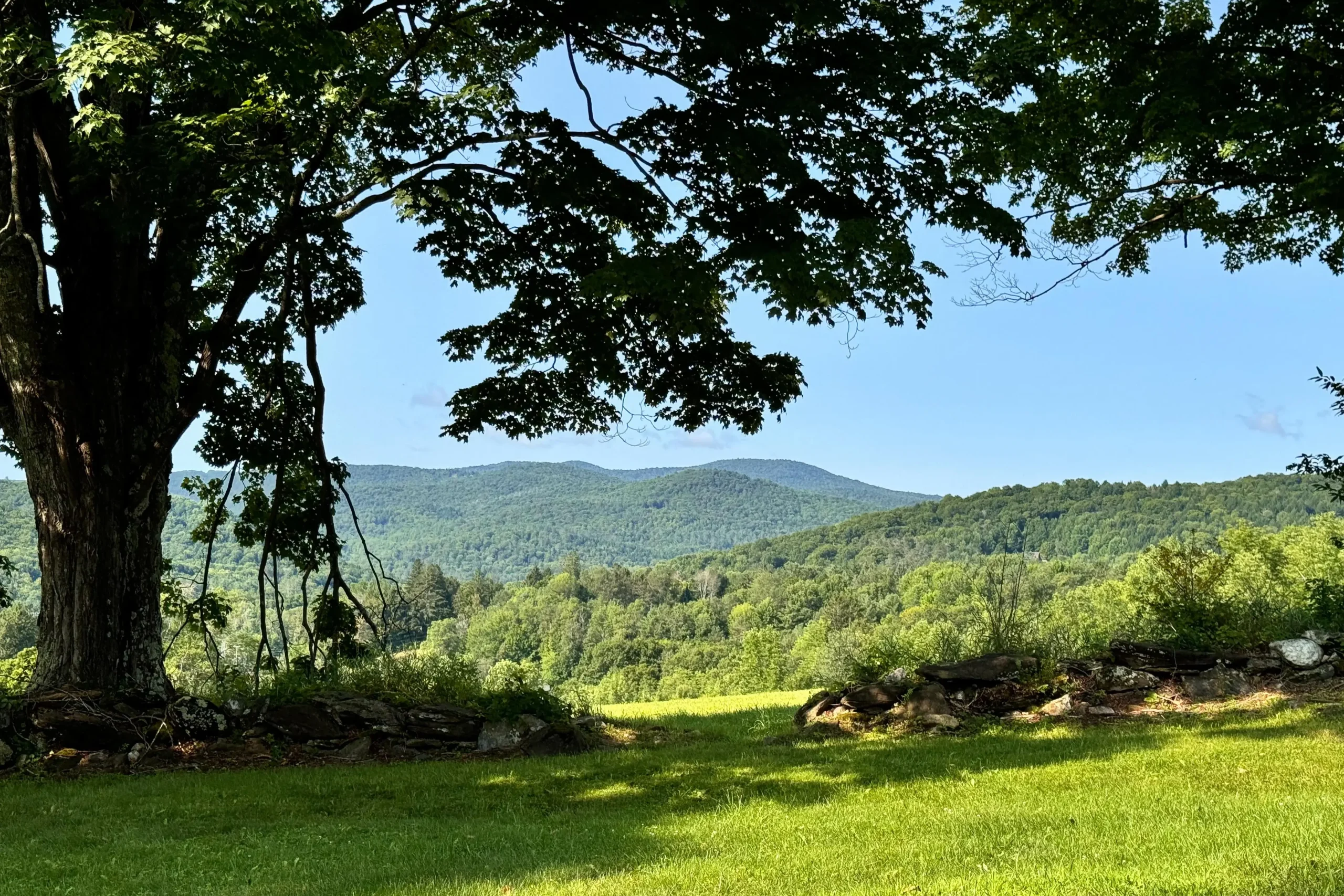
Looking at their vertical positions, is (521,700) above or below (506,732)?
above

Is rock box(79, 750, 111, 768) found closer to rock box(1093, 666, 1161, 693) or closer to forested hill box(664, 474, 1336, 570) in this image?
rock box(1093, 666, 1161, 693)

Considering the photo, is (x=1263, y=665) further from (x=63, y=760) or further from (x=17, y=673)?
(x=17, y=673)

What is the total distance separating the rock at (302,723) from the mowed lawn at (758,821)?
1.22 m

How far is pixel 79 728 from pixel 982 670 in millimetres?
9995

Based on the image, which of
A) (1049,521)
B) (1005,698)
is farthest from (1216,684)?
(1049,521)

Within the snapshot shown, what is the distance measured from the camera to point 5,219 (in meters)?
11.5

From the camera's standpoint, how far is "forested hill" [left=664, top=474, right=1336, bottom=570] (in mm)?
101938

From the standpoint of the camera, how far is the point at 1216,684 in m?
12.1

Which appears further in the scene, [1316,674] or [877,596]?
[877,596]

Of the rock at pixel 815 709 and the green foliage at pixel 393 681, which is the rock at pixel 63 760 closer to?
the green foliage at pixel 393 681

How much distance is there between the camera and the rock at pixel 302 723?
1127 cm

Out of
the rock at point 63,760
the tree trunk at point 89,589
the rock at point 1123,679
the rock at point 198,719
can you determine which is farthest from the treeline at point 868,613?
the rock at point 63,760

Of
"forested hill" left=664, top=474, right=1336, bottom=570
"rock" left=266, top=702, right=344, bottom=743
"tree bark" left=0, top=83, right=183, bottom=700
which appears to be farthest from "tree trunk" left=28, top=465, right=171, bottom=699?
"forested hill" left=664, top=474, right=1336, bottom=570

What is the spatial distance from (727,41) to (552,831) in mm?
6920
